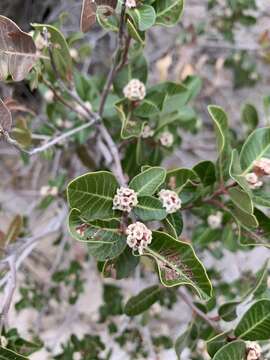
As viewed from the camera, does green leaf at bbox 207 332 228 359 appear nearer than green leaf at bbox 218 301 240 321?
Yes

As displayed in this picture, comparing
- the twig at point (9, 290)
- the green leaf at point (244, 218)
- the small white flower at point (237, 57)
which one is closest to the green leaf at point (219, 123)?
the green leaf at point (244, 218)

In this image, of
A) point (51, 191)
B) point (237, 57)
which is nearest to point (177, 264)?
point (51, 191)

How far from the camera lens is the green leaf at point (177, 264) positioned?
0.73 metres

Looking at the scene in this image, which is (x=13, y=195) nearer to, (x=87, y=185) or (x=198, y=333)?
(x=198, y=333)

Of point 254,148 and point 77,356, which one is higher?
point 254,148

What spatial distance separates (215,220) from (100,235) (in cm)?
51

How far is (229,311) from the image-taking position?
0.99m

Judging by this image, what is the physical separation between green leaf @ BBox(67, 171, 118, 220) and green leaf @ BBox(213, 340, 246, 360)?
0.27 metres

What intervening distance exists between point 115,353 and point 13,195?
0.77m

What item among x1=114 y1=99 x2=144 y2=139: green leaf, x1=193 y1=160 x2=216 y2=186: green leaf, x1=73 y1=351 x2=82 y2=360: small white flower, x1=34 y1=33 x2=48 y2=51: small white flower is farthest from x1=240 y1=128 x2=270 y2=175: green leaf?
x1=73 y1=351 x2=82 y2=360: small white flower

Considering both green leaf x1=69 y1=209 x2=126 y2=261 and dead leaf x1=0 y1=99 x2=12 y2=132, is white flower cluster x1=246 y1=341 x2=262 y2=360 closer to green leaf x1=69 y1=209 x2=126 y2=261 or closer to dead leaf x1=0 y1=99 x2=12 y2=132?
green leaf x1=69 y1=209 x2=126 y2=261

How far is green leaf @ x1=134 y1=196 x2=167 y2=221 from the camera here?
814 millimetres

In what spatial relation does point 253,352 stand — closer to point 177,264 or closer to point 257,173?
point 177,264

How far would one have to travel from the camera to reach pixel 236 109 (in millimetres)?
2498
